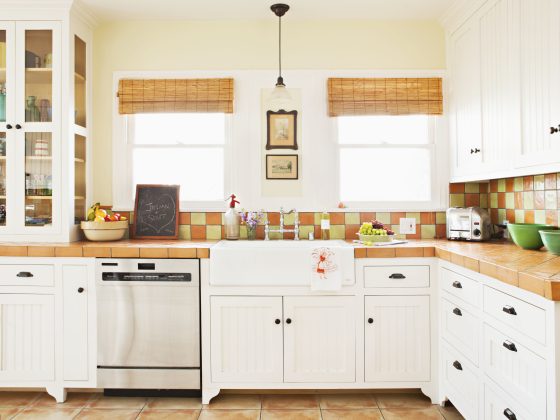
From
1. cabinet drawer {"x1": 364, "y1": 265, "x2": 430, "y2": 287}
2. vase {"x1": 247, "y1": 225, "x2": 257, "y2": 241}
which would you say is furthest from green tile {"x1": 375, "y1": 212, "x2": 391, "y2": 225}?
vase {"x1": 247, "y1": 225, "x2": 257, "y2": 241}

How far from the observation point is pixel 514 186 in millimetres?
2766

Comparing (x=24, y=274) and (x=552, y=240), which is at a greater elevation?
(x=552, y=240)

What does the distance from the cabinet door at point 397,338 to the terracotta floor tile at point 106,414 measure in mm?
1393

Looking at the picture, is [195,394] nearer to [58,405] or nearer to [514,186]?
[58,405]

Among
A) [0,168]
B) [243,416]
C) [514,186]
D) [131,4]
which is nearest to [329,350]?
[243,416]

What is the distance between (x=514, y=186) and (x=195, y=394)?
2.44m

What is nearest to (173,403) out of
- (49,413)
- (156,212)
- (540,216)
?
(49,413)

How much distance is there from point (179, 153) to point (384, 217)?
5.28 feet

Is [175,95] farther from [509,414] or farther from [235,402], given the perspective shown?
[509,414]

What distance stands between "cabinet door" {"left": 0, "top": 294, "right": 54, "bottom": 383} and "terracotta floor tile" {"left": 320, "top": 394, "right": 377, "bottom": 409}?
5.51 ft

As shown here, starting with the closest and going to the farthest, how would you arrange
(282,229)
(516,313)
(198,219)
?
(516,313) < (282,229) < (198,219)

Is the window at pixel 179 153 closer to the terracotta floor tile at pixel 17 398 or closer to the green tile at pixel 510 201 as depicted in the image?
the terracotta floor tile at pixel 17 398

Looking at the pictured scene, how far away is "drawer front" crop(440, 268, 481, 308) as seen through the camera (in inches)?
78.7

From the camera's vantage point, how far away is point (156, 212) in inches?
121
